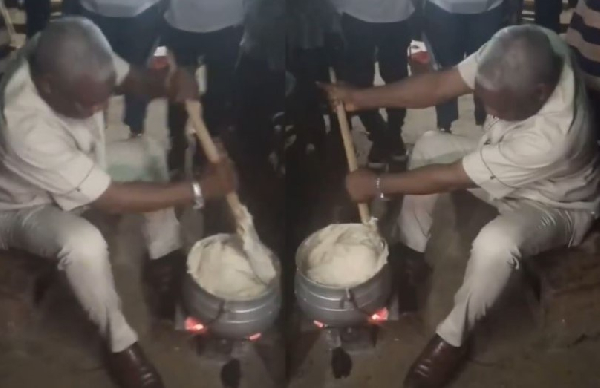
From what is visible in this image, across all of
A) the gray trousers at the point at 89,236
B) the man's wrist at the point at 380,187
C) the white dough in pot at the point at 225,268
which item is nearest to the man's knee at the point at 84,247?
the gray trousers at the point at 89,236

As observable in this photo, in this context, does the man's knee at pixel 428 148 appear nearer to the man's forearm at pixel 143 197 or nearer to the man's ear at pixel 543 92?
the man's ear at pixel 543 92

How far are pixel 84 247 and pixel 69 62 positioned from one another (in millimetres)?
218

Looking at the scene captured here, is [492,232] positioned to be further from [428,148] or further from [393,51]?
[393,51]

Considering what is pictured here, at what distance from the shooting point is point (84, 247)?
3.21 ft

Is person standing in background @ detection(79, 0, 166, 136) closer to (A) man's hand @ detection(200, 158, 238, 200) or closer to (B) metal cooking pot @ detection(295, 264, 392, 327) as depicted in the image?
(A) man's hand @ detection(200, 158, 238, 200)

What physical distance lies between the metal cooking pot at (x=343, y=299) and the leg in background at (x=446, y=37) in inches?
9.3

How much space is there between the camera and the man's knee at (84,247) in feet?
3.19

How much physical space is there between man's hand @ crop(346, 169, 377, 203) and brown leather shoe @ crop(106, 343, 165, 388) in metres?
0.34

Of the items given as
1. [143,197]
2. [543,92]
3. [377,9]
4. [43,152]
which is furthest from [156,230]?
[543,92]

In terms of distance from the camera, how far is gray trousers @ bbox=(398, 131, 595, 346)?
1000 millimetres

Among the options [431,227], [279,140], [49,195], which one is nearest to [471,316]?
[431,227]

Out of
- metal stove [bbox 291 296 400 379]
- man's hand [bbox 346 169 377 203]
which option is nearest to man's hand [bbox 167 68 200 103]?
man's hand [bbox 346 169 377 203]

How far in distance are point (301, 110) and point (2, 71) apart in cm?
35

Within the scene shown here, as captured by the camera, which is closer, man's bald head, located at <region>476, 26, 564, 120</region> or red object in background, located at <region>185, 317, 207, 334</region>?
man's bald head, located at <region>476, 26, 564, 120</region>
